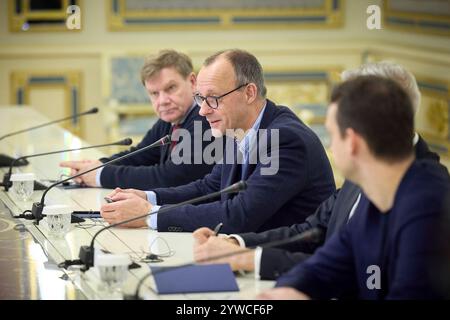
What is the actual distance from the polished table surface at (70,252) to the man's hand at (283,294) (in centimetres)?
15

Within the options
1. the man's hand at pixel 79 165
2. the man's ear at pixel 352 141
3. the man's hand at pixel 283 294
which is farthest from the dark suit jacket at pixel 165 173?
the man's ear at pixel 352 141

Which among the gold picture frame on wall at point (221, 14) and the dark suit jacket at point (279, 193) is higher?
the gold picture frame on wall at point (221, 14)

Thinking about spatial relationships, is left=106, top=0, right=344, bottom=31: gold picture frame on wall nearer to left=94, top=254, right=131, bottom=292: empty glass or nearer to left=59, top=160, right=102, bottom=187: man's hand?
left=59, top=160, right=102, bottom=187: man's hand

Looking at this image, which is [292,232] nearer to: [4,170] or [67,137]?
[4,170]

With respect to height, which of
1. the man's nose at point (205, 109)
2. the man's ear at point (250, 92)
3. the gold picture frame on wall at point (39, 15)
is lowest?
the man's nose at point (205, 109)

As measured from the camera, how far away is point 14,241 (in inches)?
126

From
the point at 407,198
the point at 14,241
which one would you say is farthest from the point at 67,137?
the point at 407,198

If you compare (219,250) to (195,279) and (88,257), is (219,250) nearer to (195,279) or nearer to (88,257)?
(195,279)

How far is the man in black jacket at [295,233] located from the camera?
105 inches

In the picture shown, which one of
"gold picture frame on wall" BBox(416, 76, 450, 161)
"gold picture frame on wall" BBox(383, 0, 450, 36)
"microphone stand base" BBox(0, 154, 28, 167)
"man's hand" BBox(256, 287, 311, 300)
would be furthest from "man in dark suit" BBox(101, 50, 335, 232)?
"gold picture frame on wall" BBox(383, 0, 450, 36)

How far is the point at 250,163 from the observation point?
133 inches

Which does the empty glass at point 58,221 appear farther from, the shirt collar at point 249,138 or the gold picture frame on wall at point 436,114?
the gold picture frame on wall at point 436,114

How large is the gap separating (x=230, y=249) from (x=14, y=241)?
862 mm

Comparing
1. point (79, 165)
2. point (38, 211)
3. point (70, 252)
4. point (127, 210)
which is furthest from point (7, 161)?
point (70, 252)
